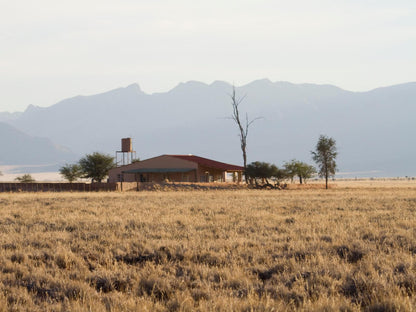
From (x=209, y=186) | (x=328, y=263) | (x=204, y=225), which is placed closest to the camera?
(x=328, y=263)

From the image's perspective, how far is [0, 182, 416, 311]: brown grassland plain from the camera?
26.0 feet

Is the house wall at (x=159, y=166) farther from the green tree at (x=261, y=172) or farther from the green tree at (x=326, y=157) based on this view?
the green tree at (x=326, y=157)

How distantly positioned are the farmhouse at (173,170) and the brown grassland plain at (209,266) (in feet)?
171

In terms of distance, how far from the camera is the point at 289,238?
13.8m

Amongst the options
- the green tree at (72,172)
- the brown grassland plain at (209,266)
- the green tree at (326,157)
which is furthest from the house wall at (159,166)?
the brown grassland plain at (209,266)

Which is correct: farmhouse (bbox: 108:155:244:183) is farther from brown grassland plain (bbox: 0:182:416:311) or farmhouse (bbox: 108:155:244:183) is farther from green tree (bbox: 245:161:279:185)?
brown grassland plain (bbox: 0:182:416:311)

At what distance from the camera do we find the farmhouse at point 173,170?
69750 millimetres

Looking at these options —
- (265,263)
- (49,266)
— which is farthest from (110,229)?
(265,263)

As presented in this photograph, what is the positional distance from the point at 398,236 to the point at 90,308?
28.8 feet

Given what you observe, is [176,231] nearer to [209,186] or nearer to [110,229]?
[110,229]

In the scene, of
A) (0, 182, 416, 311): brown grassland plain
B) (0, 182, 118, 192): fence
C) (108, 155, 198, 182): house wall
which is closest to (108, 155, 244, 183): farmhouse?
(108, 155, 198, 182): house wall

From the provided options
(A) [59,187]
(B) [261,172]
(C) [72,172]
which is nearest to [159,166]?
(B) [261,172]

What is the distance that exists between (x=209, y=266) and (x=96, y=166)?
71.7 m

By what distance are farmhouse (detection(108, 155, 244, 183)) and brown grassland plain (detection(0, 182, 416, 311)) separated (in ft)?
171
